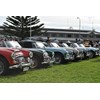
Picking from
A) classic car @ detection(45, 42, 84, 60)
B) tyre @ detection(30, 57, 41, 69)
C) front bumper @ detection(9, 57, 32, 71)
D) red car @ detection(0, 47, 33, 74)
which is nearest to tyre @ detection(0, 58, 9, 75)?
red car @ detection(0, 47, 33, 74)

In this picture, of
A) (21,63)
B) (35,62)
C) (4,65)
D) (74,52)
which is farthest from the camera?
(74,52)

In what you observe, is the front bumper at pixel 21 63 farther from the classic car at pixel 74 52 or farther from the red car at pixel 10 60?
the classic car at pixel 74 52

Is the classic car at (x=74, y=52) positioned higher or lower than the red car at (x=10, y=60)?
A: lower

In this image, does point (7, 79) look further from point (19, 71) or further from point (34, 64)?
point (34, 64)

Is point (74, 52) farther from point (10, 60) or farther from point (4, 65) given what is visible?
point (4, 65)

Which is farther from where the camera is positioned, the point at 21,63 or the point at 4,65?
the point at 21,63

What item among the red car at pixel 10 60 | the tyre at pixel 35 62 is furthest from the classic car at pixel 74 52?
the red car at pixel 10 60

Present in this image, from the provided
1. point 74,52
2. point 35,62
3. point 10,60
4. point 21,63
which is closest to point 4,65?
point 10,60
